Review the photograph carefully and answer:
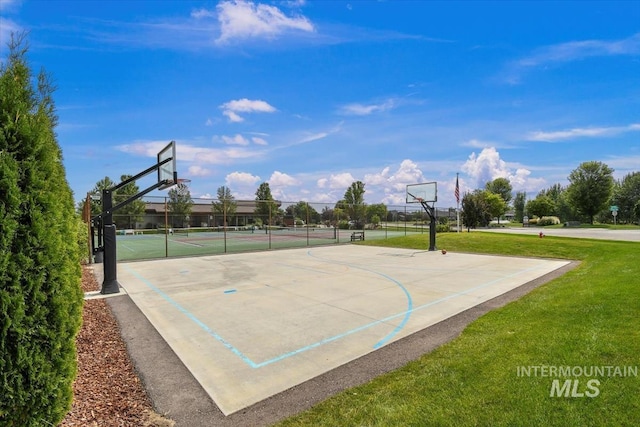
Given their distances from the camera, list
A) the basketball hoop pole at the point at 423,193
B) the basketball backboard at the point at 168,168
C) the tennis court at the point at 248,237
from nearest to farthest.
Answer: the basketball backboard at the point at 168,168 < the basketball hoop pole at the point at 423,193 < the tennis court at the point at 248,237

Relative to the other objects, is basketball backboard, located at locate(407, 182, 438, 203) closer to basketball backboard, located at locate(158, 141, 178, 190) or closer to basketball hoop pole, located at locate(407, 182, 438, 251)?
basketball hoop pole, located at locate(407, 182, 438, 251)

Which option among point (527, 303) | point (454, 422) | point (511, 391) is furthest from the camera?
point (527, 303)

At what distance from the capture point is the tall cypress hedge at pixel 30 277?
222 centimetres

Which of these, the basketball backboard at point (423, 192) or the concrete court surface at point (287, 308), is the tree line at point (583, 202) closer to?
the basketball backboard at point (423, 192)

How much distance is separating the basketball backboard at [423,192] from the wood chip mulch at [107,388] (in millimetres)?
18047

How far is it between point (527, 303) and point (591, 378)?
3663 mm

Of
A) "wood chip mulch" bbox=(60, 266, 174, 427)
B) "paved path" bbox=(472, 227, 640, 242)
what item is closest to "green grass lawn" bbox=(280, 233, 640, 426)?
"wood chip mulch" bbox=(60, 266, 174, 427)

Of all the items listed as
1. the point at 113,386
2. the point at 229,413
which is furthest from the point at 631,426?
the point at 113,386

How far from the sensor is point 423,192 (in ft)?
69.4

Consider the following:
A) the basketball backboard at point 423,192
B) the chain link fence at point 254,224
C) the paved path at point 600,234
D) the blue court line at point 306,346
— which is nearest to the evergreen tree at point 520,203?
the paved path at point 600,234

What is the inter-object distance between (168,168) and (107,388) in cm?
751

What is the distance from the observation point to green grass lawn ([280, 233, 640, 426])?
2.67 metres

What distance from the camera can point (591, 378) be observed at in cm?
305

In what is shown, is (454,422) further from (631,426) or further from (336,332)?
(336,332)
